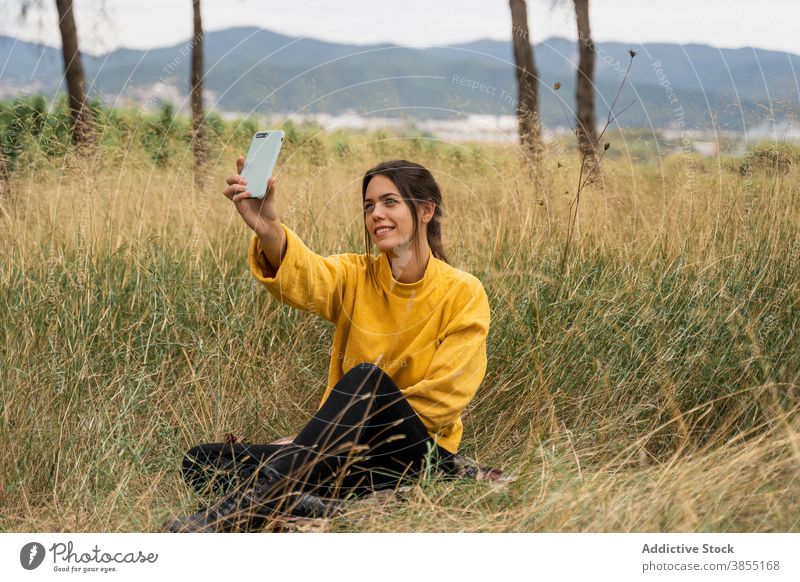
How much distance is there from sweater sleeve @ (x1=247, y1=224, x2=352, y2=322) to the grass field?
0.60 metres

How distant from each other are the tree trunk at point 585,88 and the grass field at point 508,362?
31cm

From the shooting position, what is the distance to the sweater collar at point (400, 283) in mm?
2637

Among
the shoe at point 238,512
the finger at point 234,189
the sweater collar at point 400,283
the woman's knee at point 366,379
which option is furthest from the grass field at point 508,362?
the finger at point 234,189

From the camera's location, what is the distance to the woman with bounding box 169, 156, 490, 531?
238 cm

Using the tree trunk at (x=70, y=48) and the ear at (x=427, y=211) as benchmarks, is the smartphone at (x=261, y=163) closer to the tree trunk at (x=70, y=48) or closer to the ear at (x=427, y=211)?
the ear at (x=427, y=211)

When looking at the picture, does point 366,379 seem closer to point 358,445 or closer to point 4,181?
point 358,445

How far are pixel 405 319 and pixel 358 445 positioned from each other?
0.41m

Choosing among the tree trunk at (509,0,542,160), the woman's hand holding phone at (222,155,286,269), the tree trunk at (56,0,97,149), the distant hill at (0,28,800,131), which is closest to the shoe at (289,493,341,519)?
the woman's hand holding phone at (222,155,286,269)

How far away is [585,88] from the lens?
6809 mm

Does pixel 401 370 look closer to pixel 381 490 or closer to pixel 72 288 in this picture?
pixel 381 490

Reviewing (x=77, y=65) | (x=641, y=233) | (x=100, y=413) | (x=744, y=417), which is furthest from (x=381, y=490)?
(x=77, y=65)

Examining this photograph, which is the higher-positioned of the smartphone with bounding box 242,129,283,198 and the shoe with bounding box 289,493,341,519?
the smartphone with bounding box 242,129,283,198

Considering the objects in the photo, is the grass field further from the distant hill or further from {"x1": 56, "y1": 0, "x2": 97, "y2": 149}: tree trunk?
{"x1": 56, "y1": 0, "x2": 97, "y2": 149}: tree trunk

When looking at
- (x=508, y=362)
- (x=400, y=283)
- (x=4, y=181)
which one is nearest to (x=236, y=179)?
(x=400, y=283)
